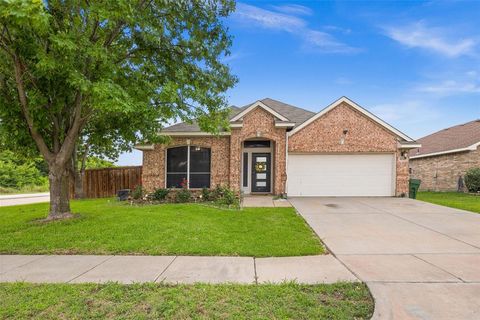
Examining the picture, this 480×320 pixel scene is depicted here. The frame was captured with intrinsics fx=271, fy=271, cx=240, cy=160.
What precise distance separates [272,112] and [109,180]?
11.3 meters

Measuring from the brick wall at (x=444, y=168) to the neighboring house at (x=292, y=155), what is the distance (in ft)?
23.6

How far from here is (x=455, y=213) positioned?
9.64m

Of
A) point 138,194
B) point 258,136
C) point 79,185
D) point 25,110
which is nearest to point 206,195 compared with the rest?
point 138,194

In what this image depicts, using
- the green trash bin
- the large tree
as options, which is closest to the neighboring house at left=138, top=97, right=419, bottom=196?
the green trash bin

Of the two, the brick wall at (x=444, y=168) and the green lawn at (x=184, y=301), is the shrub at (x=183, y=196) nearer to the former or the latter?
the green lawn at (x=184, y=301)

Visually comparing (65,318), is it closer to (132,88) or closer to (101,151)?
(132,88)

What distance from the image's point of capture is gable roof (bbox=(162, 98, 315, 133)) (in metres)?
13.5

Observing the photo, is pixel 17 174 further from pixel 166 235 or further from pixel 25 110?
pixel 166 235

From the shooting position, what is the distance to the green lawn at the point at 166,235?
18.0 ft

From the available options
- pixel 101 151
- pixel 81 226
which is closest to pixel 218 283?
pixel 81 226

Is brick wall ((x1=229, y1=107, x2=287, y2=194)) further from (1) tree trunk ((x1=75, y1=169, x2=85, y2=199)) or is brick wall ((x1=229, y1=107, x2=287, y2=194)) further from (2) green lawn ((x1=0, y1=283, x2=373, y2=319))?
(1) tree trunk ((x1=75, y1=169, x2=85, y2=199))

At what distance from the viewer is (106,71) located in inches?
290

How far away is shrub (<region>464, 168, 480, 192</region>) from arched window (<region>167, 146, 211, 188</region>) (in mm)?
15951

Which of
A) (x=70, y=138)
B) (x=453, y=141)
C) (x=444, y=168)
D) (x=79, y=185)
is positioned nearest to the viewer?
(x=70, y=138)
